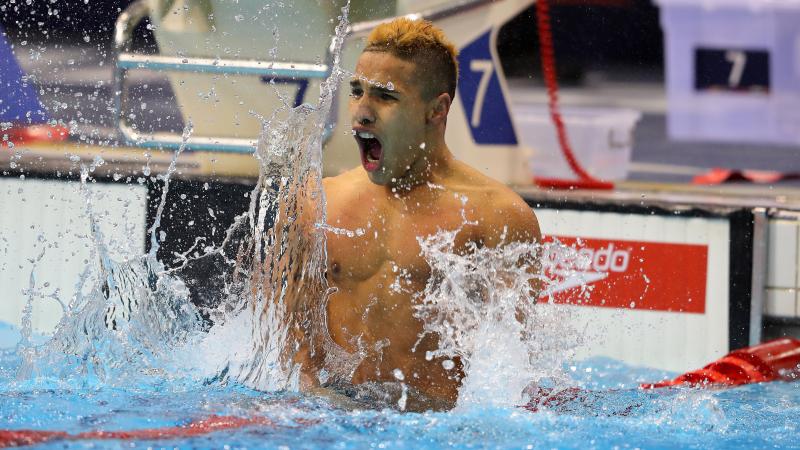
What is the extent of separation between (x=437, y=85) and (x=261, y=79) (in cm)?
168

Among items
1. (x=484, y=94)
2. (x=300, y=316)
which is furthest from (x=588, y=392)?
(x=484, y=94)

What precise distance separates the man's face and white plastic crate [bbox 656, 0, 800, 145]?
9.74 meters

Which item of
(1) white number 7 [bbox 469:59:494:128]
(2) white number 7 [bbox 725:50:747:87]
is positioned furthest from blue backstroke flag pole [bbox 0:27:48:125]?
(2) white number 7 [bbox 725:50:747:87]

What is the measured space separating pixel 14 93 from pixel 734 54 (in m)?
10.2

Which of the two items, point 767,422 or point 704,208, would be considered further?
point 704,208

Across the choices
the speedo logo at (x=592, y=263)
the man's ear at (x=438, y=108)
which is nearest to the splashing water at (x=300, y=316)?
the man's ear at (x=438, y=108)

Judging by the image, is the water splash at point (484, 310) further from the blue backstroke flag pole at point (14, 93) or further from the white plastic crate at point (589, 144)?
the white plastic crate at point (589, 144)

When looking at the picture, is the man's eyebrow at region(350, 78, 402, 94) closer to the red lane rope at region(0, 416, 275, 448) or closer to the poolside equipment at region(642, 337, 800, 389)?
the red lane rope at region(0, 416, 275, 448)

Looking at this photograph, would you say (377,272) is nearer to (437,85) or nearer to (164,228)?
(437,85)

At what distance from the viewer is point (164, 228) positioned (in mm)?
3871

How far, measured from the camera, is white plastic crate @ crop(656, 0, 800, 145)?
12299 millimetres

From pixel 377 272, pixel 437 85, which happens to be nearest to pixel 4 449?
pixel 377 272

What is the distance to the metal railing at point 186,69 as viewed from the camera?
3832 millimetres

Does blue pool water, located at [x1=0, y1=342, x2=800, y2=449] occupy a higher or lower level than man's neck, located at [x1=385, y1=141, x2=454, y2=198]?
lower
